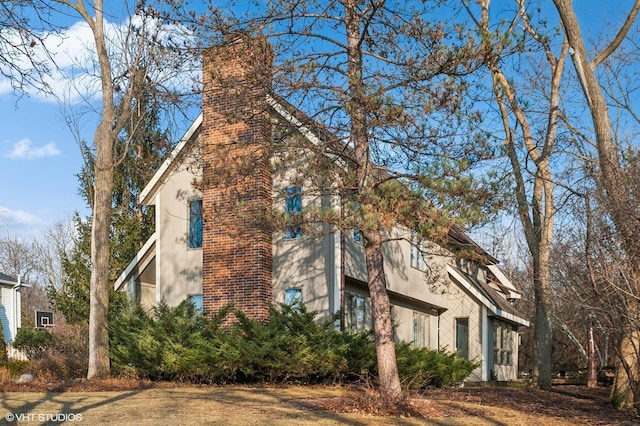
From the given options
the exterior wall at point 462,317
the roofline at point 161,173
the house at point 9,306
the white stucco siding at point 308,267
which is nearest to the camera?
the white stucco siding at point 308,267

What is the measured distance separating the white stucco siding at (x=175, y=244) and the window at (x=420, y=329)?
26.6ft

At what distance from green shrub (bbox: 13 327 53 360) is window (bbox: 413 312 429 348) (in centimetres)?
1241

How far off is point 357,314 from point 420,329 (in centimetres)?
520

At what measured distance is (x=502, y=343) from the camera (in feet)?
92.3

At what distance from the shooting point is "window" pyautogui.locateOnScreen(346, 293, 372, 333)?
1897 cm

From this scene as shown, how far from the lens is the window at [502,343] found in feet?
89.1

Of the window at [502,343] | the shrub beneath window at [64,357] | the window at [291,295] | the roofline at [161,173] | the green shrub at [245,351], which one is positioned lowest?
the window at [502,343]

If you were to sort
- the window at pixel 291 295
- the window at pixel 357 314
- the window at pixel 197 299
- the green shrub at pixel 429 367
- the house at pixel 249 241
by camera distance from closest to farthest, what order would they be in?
the house at pixel 249 241 < the green shrub at pixel 429 367 < the window at pixel 291 295 < the window at pixel 197 299 < the window at pixel 357 314

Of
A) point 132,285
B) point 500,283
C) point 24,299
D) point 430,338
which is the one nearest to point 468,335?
point 430,338

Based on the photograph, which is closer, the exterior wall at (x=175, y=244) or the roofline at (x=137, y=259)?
the exterior wall at (x=175, y=244)

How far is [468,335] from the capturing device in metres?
25.6

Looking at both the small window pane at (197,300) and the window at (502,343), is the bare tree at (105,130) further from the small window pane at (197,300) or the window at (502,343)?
the window at (502,343)

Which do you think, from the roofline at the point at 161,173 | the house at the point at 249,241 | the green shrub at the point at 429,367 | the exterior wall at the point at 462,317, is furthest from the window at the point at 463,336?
the roofline at the point at 161,173

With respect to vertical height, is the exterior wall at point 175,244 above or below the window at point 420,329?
above
